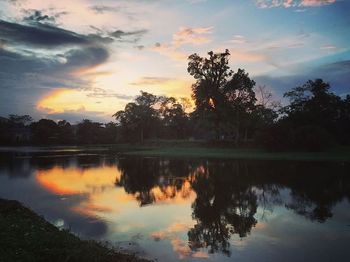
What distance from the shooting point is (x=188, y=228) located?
15445 millimetres

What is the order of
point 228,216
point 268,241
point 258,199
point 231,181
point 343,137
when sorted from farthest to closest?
point 343,137, point 231,181, point 258,199, point 228,216, point 268,241

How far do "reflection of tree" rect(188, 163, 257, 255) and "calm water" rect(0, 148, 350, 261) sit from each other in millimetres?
36

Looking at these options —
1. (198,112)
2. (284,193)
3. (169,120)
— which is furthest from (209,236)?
(169,120)

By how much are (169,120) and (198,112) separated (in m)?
43.4

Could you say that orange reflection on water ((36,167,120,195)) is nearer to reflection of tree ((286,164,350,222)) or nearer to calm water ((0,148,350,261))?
calm water ((0,148,350,261))

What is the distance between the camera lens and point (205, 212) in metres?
18.6

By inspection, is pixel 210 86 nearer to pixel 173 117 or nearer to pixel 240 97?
pixel 240 97

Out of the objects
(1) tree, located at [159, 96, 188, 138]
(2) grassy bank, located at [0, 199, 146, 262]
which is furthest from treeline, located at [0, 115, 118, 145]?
(2) grassy bank, located at [0, 199, 146, 262]

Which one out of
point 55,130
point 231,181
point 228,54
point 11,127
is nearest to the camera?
point 231,181

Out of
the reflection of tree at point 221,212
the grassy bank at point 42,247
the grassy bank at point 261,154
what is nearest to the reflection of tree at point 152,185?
the reflection of tree at point 221,212

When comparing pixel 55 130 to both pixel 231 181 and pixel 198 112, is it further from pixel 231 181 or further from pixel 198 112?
pixel 231 181

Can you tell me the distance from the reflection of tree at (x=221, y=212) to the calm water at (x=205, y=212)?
4cm

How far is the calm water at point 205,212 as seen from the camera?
41.0ft

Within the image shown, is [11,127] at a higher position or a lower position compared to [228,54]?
lower
